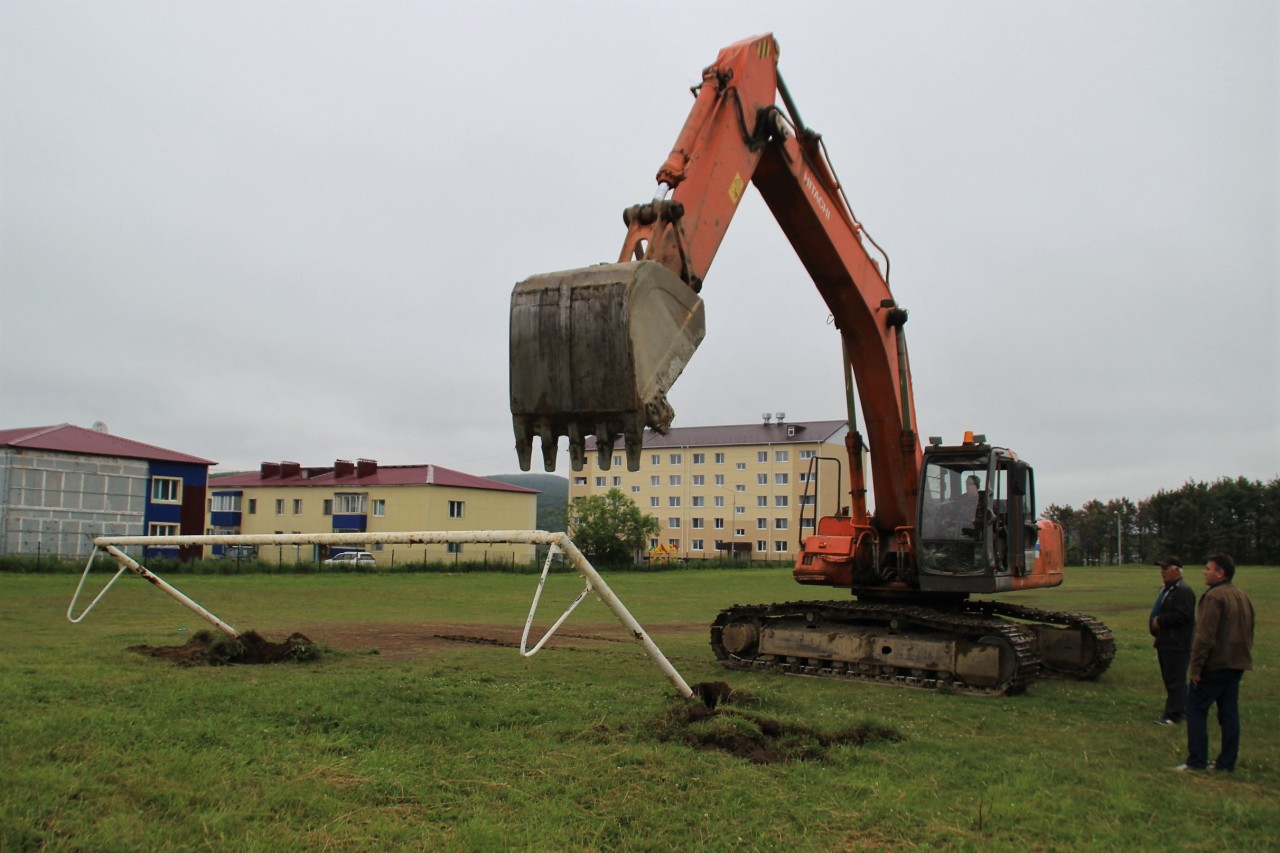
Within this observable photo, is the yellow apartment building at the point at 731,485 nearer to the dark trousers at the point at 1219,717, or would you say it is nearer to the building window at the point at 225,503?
the building window at the point at 225,503

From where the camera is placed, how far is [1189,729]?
27.2ft

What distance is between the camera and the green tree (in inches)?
2827

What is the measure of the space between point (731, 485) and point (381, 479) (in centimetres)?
3526

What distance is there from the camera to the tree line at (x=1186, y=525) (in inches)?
3435

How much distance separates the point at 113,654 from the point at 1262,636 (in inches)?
786

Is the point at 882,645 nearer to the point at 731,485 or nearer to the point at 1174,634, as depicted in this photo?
the point at 1174,634

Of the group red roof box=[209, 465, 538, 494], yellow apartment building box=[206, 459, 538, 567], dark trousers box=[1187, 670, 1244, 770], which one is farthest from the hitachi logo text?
red roof box=[209, 465, 538, 494]

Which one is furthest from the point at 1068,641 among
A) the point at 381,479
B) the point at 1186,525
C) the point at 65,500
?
the point at 1186,525

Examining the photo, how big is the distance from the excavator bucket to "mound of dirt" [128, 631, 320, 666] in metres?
7.09

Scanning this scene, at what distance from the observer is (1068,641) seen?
14.0m

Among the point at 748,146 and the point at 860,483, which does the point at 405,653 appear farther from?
the point at 748,146

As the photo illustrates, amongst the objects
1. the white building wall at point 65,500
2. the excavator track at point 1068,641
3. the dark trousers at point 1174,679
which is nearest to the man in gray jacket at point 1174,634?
the dark trousers at point 1174,679

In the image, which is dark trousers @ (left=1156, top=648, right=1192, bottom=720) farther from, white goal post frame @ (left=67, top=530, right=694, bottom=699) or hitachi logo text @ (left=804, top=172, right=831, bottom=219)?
hitachi logo text @ (left=804, top=172, right=831, bottom=219)

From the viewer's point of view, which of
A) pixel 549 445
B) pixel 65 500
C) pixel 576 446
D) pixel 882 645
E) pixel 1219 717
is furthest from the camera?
pixel 65 500
